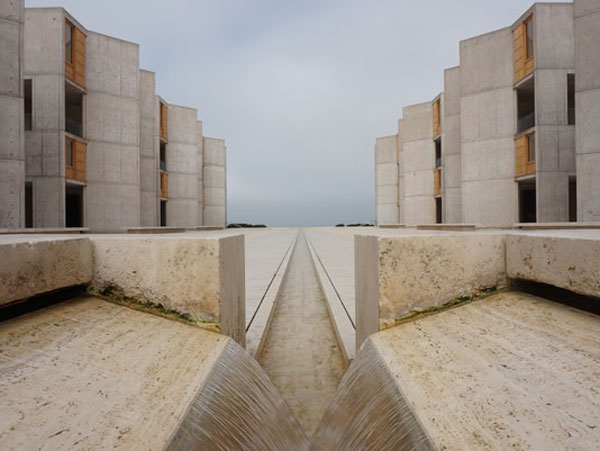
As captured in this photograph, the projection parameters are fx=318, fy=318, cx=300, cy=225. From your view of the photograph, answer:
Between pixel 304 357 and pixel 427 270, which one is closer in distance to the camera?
pixel 427 270

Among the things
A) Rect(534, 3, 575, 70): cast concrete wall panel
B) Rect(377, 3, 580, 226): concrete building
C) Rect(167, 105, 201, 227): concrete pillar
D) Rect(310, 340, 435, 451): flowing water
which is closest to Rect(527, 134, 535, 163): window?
Rect(377, 3, 580, 226): concrete building

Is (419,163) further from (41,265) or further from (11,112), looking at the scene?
(41,265)

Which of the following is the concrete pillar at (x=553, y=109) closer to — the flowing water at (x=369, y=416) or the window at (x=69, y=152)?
the flowing water at (x=369, y=416)

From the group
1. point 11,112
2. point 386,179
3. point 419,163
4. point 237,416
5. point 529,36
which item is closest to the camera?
point 237,416

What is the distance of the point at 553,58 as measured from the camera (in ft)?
47.3

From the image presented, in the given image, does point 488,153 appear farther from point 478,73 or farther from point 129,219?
point 129,219

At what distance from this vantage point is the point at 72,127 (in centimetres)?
1630

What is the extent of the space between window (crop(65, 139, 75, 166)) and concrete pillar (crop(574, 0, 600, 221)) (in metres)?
21.2

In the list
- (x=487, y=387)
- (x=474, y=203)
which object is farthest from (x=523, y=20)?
(x=487, y=387)

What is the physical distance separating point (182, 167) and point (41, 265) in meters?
25.4

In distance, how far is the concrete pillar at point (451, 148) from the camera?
802 inches

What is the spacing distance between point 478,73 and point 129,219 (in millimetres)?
20605

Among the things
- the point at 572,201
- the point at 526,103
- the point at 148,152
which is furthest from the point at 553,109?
the point at 148,152

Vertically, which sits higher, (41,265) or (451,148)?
(451,148)
